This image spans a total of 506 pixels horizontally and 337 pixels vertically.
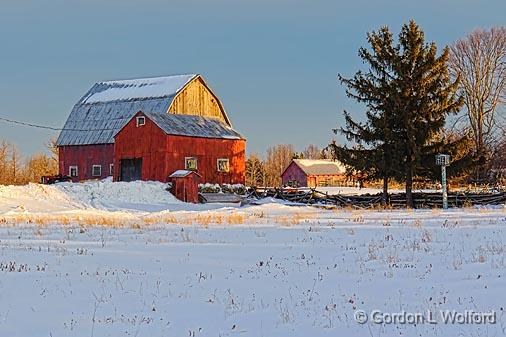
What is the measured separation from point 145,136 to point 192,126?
4.68 meters

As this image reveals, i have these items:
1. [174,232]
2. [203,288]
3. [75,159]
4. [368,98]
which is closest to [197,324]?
[203,288]

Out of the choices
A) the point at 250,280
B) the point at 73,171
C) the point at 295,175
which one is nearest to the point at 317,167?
the point at 295,175

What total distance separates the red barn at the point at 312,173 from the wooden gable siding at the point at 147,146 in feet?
172

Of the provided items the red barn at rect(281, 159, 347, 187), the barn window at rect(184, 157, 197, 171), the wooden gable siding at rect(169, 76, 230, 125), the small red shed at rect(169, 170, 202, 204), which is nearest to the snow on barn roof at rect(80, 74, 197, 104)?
the wooden gable siding at rect(169, 76, 230, 125)

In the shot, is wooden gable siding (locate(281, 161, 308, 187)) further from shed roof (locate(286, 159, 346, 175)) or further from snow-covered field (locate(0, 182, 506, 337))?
snow-covered field (locate(0, 182, 506, 337))

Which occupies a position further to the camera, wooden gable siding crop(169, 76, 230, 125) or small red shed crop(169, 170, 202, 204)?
wooden gable siding crop(169, 76, 230, 125)

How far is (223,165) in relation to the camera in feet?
160

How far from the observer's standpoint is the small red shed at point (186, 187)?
42.2m

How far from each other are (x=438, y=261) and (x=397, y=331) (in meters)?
4.63

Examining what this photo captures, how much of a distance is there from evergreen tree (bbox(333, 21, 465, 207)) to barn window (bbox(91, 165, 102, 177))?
2722cm

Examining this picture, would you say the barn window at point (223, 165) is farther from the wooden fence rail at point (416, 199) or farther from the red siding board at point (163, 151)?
the wooden fence rail at point (416, 199)

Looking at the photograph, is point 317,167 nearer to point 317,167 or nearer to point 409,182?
point 317,167

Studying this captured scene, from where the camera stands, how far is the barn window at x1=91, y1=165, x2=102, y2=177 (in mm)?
52938

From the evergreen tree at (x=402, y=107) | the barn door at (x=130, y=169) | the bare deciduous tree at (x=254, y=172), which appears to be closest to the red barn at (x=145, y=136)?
the barn door at (x=130, y=169)
